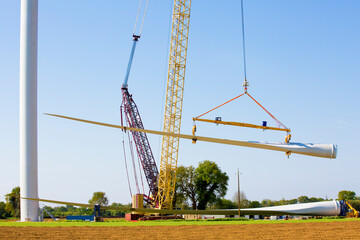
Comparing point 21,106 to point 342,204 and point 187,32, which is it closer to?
point 187,32

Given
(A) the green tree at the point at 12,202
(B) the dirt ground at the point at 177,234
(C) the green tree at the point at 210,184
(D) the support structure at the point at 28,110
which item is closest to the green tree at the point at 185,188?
(C) the green tree at the point at 210,184

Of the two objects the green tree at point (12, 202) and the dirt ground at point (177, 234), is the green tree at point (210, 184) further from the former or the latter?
the dirt ground at point (177, 234)

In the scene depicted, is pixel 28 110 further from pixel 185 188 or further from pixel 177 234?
pixel 185 188

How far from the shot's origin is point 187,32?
77.7 metres

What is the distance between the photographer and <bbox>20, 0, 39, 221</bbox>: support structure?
53656mm

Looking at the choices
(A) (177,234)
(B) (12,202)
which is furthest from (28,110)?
(B) (12,202)

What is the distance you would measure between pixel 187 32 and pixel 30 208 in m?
42.0

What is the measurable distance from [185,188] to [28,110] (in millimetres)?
69948

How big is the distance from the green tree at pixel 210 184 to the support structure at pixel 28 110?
215 feet

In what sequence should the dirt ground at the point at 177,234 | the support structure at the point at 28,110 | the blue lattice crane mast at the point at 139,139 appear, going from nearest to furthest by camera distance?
the dirt ground at the point at 177,234, the support structure at the point at 28,110, the blue lattice crane mast at the point at 139,139

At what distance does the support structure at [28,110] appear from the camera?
53.7 metres

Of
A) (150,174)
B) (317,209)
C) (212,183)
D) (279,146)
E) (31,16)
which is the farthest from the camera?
(212,183)

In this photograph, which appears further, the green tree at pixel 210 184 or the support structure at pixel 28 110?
the green tree at pixel 210 184

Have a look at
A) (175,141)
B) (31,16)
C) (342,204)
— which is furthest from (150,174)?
(31,16)
